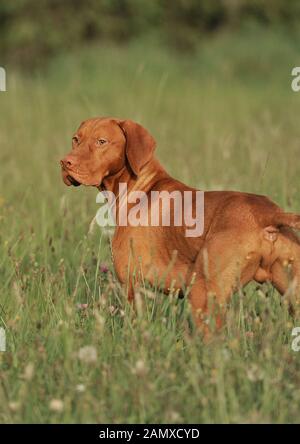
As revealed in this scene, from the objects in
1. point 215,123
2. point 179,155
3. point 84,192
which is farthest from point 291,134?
point 84,192

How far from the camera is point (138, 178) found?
396 cm

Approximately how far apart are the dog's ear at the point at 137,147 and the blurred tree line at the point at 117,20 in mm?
15430

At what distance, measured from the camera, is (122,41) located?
66.1 ft

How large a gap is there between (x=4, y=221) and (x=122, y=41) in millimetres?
15523

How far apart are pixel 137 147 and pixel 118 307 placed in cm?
73

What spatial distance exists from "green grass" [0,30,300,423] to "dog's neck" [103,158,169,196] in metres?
0.29

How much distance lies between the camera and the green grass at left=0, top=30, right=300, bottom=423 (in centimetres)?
294

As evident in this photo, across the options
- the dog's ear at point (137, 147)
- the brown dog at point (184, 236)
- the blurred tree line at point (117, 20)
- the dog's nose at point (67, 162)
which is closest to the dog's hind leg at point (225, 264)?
the brown dog at point (184, 236)

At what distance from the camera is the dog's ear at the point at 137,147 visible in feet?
12.6

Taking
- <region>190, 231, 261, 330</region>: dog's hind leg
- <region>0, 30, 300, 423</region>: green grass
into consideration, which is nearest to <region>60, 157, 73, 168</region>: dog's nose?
<region>0, 30, 300, 423</region>: green grass

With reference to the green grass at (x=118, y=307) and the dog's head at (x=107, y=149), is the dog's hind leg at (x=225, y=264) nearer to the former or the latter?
the green grass at (x=118, y=307)

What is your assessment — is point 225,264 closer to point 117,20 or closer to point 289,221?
point 289,221

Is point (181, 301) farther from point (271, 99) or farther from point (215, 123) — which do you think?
point (271, 99)

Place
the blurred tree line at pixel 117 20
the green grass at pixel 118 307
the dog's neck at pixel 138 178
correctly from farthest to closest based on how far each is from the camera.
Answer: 1. the blurred tree line at pixel 117 20
2. the dog's neck at pixel 138 178
3. the green grass at pixel 118 307
